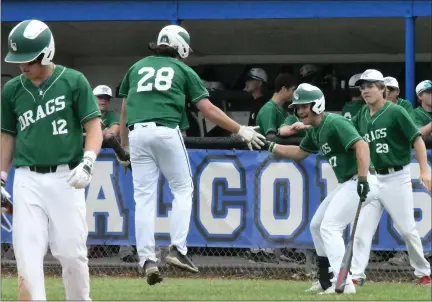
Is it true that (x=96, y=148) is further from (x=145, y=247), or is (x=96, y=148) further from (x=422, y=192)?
(x=422, y=192)

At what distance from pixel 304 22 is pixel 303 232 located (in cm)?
474

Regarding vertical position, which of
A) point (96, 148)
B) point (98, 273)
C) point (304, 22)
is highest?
point (304, 22)

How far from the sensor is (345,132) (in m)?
9.98

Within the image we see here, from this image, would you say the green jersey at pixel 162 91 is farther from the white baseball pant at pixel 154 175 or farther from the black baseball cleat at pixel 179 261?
the black baseball cleat at pixel 179 261

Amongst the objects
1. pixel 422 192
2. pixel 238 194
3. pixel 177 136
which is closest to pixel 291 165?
pixel 238 194

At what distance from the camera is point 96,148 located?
726cm

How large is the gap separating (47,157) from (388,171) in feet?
16.0

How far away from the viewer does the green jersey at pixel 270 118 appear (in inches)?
503

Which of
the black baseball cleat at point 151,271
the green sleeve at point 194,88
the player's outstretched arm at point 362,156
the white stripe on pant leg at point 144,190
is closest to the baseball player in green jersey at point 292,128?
the player's outstretched arm at point 362,156

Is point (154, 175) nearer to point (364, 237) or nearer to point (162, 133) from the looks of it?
point (162, 133)

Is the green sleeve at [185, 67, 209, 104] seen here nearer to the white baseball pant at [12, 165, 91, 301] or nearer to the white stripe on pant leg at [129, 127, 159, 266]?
the white stripe on pant leg at [129, 127, 159, 266]

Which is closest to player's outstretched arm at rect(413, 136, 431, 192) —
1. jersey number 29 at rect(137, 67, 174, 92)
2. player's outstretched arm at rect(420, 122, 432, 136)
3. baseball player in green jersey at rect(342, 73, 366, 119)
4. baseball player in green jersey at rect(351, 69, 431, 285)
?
baseball player in green jersey at rect(351, 69, 431, 285)

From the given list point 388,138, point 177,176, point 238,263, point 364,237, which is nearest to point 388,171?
point 388,138

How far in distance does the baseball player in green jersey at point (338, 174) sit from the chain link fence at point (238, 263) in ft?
7.03
